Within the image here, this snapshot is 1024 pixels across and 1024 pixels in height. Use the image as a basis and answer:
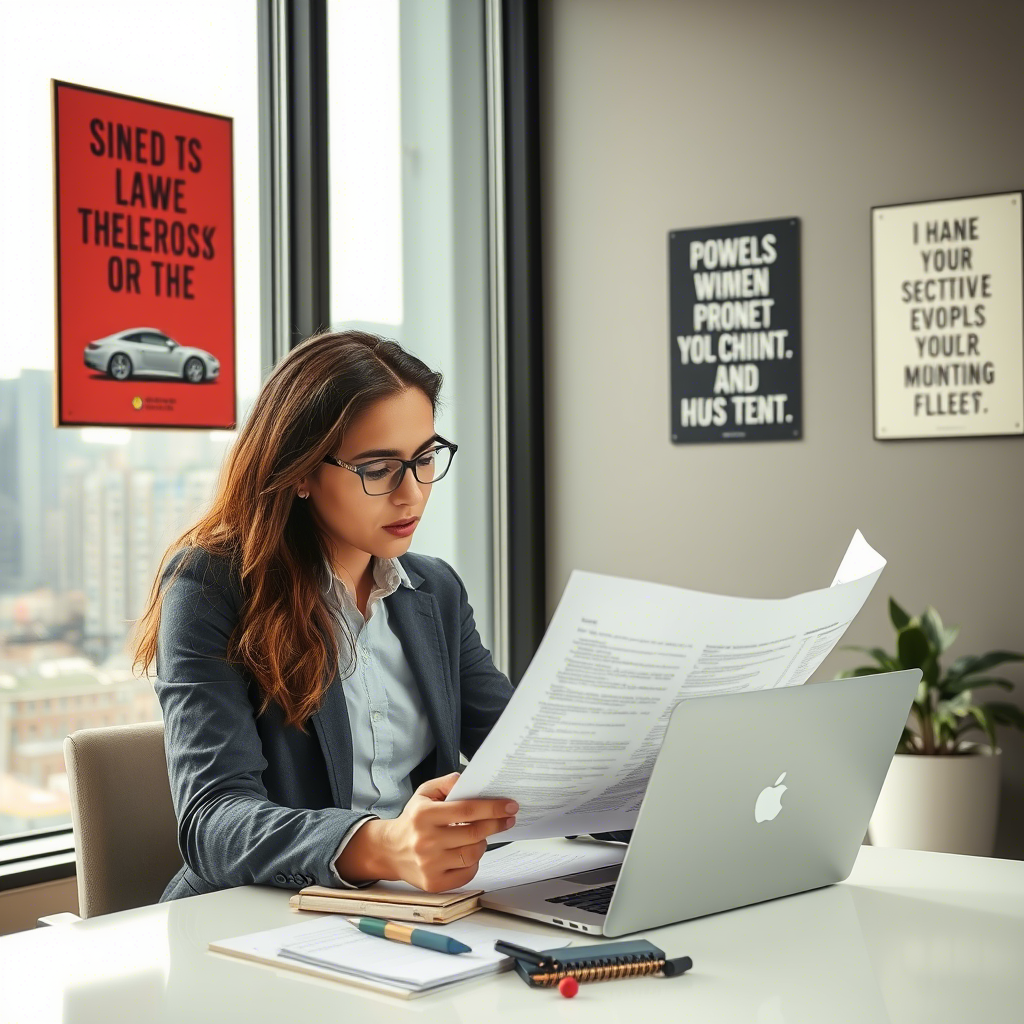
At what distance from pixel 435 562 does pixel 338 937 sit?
797 mm

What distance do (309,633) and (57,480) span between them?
1367 millimetres

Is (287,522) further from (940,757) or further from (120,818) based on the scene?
(940,757)

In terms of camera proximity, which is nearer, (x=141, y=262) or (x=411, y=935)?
(x=411, y=935)

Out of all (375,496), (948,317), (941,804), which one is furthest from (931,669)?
(375,496)

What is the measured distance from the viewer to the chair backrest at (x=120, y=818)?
1.52 meters

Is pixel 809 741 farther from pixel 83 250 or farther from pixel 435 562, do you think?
pixel 83 250

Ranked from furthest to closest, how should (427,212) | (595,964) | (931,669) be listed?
(427,212)
(931,669)
(595,964)

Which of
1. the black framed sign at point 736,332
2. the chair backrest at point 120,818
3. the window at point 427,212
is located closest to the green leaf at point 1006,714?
the black framed sign at point 736,332

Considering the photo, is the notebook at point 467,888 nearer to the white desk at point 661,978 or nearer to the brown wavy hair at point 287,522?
the white desk at point 661,978

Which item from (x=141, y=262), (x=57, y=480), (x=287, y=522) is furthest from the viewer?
(x=141, y=262)

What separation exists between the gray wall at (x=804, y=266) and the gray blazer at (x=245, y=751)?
1973 mm

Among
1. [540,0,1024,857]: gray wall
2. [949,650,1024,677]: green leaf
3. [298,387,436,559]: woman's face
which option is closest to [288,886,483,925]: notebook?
[298,387,436,559]: woman's face

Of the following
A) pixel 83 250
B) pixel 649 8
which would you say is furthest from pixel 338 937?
pixel 649 8

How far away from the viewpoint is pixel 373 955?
3.31ft
